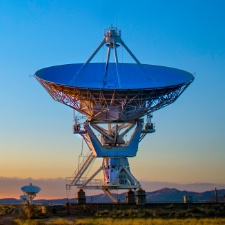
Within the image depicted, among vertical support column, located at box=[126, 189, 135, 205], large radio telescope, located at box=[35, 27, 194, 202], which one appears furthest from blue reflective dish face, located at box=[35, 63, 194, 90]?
vertical support column, located at box=[126, 189, 135, 205]

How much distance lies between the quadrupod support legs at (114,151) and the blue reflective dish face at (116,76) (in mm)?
4503

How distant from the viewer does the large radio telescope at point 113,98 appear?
2034 inches

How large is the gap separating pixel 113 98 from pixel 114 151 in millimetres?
6382

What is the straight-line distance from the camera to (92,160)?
56125 mm

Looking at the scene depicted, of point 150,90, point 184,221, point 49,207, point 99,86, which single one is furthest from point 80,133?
point 184,221

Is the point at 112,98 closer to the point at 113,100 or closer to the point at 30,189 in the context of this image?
the point at 113,100

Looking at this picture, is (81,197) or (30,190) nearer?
(81,197)

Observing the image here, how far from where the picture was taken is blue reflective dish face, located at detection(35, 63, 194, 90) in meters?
52.6

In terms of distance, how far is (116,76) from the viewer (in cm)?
5519

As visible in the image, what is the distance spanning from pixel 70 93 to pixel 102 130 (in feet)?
20.8

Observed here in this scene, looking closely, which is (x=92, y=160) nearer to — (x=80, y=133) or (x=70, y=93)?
(x=80, y=133)

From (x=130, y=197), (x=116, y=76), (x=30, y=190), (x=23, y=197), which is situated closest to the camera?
(x=130, y=197)

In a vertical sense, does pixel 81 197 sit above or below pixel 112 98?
below

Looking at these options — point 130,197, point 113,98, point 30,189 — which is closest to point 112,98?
point 113,98
